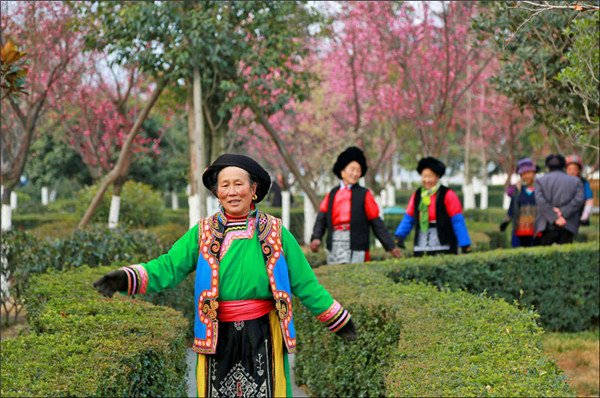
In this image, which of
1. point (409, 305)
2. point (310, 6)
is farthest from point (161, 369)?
point (310, 6)

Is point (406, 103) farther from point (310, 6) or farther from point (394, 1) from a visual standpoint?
point (310, 6)

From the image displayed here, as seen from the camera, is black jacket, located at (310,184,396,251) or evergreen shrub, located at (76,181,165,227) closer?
black jacket, located at (310,184,396,251)

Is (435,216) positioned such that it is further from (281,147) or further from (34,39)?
→ (34,39)

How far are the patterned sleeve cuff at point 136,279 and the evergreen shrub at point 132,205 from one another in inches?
466

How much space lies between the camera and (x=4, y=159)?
510 inches

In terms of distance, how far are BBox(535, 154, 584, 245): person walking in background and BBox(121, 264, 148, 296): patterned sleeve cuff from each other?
6.77 m

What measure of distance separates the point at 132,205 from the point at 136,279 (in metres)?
12.3

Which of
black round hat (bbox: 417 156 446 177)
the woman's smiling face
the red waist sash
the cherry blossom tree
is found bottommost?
the red waist sash

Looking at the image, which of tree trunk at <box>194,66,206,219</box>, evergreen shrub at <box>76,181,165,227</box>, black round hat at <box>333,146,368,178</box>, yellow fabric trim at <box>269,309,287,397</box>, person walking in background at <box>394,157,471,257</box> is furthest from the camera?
evergreen shrub at <box>76,181,165,227</box>

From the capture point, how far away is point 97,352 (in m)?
3.37

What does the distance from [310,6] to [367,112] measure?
7.48m

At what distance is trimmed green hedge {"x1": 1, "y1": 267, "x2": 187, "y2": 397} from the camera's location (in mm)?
3066

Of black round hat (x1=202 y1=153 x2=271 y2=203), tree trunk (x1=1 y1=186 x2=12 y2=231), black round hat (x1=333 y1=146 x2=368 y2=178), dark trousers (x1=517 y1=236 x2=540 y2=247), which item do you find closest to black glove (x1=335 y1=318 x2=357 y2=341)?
black round hat (x1=202 y1=153 x2=271 y2=203)

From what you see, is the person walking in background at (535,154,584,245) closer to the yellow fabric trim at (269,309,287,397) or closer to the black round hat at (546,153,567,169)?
the black round hat at (546,153,567,169)
